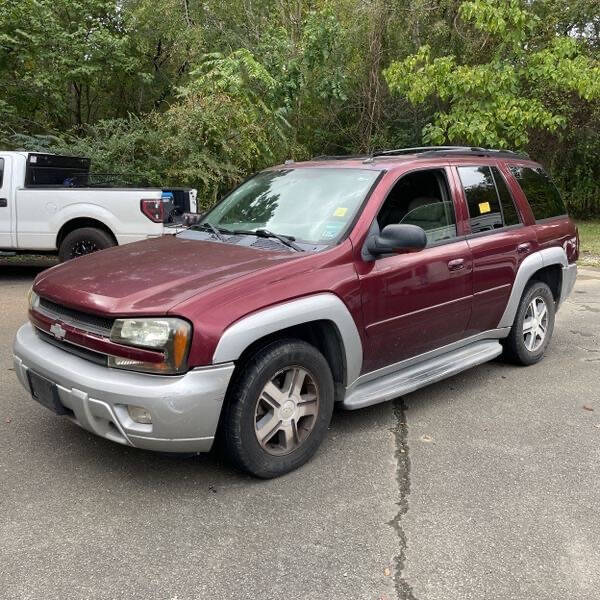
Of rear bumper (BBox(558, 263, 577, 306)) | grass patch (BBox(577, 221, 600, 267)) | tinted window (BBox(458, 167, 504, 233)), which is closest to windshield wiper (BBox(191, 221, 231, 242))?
tinted window (BBox(458, 167, 504, 233))

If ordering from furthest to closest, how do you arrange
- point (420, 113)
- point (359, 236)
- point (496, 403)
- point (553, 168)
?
point (553, 168) < point (420, 113) < point (496, 403) < point (359, 236)

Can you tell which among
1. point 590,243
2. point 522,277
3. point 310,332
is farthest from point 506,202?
point 590,243

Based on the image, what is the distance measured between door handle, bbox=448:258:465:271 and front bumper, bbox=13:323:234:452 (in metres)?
1.90

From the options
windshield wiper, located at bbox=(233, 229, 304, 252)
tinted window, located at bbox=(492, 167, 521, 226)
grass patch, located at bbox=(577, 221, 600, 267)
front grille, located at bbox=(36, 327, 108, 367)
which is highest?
tinted window, located at bbox=(492, 167, 521, 226)

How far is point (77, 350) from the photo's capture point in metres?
3.29

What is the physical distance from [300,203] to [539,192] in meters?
2.51

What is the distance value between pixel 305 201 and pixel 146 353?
1692 mm

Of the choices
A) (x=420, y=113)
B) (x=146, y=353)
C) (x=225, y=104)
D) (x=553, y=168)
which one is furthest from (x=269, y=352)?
(x=553, y=168)

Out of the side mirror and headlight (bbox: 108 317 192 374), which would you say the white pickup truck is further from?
headlight (bbox: 108 317 192 374)

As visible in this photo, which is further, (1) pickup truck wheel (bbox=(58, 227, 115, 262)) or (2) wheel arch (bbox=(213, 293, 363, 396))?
(1) pickup truck wheel (bbox=(58, 227, 115, 262))

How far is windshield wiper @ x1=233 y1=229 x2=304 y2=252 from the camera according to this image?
3.76 m

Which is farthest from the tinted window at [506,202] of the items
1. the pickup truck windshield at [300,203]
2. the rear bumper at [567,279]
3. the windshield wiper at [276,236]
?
the windshield wiper at [276,236]

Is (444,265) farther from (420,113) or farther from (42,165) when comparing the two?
(420,113)

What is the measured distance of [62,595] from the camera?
2457mm
